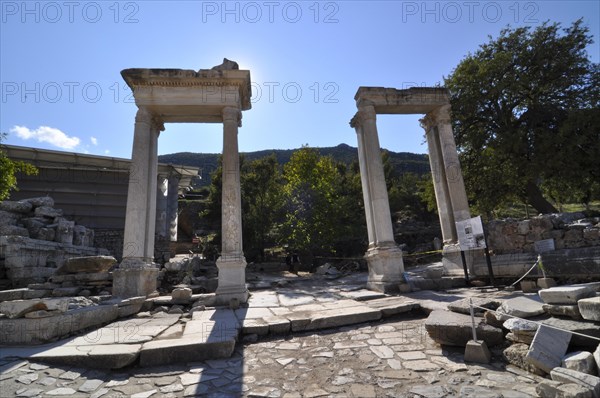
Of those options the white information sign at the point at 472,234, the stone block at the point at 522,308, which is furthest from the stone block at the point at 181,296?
the white information sign at the point at 472,234

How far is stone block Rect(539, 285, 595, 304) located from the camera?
3.49 meters

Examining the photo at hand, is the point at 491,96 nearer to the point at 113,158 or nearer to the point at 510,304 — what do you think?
the point at 510,304

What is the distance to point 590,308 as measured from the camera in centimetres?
317

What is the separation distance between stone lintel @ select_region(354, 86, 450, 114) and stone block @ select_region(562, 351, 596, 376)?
8.66 meters

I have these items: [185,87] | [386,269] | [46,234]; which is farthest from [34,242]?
[386,269]

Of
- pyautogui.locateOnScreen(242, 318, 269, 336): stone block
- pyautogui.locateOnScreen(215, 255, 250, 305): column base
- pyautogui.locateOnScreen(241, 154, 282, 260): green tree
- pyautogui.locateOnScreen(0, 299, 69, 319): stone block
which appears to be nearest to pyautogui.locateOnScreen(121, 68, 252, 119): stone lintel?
pyautogui.locateOnScreen(215, 255, 250, 305): column base

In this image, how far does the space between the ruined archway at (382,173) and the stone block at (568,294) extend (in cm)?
486

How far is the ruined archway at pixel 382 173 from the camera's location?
9000 mm

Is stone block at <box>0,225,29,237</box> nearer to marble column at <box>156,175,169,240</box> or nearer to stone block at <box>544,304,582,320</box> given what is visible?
marble column at <box>156,175,169,240</box>

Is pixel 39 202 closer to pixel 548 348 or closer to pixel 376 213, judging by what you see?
pixel 376 213

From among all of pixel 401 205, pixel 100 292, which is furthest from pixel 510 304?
pixel 401 205

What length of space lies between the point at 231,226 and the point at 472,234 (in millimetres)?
6210

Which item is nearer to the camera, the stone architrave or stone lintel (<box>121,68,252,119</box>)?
the stone architrave

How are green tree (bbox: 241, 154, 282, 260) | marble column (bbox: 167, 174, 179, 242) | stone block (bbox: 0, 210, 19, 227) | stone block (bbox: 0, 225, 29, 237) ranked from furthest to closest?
marble column (bbox: 167, 174, 179, 242) < green tree (bbox: 241, 154, 282, 260) < stone block (bbox: 0, 210, 19, 227) < stone block (bbox: 0, 225, 29, 237)
